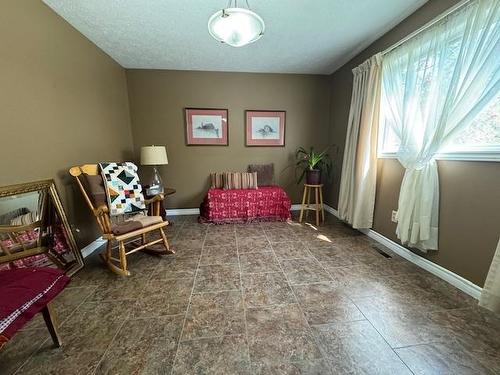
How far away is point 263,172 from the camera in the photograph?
3.67 meters

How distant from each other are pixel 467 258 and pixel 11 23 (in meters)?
3.84

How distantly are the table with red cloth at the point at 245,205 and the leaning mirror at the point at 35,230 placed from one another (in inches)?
66.6

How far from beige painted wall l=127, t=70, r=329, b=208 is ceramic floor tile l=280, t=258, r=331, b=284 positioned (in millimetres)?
1877

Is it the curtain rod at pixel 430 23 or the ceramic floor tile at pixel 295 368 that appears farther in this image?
the curtain rod at pixel 430 23

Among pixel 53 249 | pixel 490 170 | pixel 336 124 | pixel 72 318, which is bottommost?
pixel 72 318

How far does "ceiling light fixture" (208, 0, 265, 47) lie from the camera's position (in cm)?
131

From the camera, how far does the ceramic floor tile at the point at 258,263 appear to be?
6.57ft

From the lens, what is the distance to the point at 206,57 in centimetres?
287

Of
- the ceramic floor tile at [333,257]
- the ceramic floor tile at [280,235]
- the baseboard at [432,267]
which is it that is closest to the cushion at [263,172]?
the ceramic floor tile at [280,235]

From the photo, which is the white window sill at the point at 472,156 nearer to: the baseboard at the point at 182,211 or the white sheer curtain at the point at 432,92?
the white sheer curtain at the point at 432,92

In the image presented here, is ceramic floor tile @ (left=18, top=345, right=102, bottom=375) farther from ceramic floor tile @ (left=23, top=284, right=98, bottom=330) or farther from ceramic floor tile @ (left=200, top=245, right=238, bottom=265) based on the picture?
ceramic floor tile @ (left=200, top=245, right=238, bottom=265)

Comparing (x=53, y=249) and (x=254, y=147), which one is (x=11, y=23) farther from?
(x=254, y=147)

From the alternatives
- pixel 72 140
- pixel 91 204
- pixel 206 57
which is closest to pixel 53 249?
pixel 91 204

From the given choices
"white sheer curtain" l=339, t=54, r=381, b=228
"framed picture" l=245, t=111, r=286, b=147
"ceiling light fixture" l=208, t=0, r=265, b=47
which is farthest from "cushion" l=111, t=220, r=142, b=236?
"white sheer curtain" l=339, t=54, r=381, b=228
